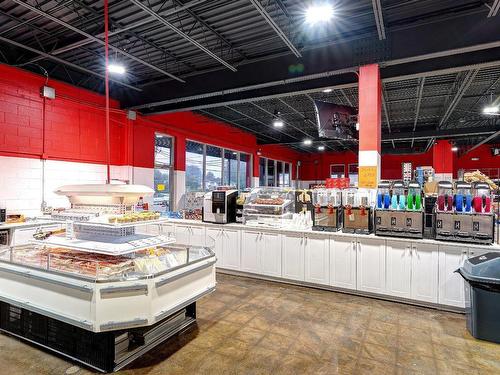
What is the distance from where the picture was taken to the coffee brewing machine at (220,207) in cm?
600

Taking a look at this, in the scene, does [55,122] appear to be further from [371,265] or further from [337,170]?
[337,170]

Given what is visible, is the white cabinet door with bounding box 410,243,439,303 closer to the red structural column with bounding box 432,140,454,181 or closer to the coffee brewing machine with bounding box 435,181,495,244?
the coffee brewing machine with bounding box 435,181,495,244

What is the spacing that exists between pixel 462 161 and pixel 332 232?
16.9m

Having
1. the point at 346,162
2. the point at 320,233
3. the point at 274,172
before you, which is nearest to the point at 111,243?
the point at 320,233

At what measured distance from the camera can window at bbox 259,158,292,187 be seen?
16633 millimetres

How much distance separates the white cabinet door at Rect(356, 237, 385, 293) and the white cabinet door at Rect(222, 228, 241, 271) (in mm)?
2147

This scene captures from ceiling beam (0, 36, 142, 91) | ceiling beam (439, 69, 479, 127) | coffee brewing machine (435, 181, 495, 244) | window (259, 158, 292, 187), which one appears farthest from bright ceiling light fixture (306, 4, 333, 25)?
window (259, 158, 292, 187)

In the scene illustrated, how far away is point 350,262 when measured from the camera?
466 centimetres

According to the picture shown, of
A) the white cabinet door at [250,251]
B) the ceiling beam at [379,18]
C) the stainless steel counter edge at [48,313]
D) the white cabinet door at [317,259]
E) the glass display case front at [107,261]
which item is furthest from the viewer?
the white cabinet door at [250,251]

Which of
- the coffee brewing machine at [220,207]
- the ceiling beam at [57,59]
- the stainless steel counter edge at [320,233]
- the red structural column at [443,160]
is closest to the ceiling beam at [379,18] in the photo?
the stainless steel counter edge at [320,233]

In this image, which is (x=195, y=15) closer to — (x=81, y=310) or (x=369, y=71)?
(x=369, y=71)

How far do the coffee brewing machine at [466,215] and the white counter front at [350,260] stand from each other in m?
0.13

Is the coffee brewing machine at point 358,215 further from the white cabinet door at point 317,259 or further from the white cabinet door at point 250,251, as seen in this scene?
the white cabinet door at point 250,251

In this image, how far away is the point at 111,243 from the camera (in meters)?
2.91
